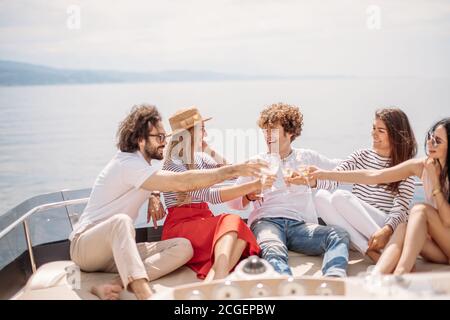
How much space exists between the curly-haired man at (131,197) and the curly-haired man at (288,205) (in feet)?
1.35

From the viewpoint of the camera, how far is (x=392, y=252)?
2512mm

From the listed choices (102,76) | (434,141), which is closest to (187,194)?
(434,141)

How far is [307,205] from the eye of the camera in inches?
119

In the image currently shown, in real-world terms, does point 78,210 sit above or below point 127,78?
below

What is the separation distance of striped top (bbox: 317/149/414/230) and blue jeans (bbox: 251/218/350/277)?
24 centimetres

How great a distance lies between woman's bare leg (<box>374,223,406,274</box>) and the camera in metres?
2.47

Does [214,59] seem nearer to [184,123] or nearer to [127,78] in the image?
[127,78]

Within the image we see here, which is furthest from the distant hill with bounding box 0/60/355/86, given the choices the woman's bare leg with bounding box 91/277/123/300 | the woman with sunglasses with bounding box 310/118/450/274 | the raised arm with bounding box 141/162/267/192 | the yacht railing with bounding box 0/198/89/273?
the woman's bare leg with bounding box 91/277/123/300

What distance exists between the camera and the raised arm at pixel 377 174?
105 inches

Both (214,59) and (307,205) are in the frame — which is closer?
(307,205)
